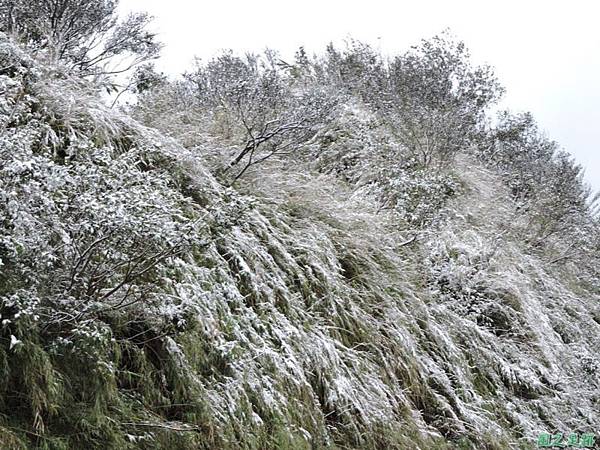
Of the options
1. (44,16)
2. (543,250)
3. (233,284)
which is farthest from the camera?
(543,250)

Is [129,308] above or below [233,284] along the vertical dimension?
below

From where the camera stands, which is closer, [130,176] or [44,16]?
[130,176]

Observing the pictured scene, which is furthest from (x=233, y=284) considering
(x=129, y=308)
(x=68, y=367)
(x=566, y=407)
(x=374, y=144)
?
(x=374, y=144)

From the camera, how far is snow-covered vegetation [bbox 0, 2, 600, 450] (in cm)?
212

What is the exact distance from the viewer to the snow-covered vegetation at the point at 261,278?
2121mm

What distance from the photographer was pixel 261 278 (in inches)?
138

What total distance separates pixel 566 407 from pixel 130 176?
4.12 meters

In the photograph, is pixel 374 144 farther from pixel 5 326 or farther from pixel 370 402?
pixel 5 326

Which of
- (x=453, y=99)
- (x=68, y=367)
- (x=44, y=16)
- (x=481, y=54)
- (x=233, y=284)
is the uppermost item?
(x=481, y=54)

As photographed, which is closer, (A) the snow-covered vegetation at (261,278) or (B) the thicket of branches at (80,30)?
(A) the snow-covered vegetation at (261,278)

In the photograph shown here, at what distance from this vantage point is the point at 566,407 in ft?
16.0

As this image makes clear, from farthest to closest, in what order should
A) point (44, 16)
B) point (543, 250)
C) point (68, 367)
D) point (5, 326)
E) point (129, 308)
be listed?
point (543, 250), point (44, 16), point (129, 308), point (68, 367), point (5, 326)

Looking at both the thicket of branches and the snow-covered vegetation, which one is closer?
the snow-covered vegetation

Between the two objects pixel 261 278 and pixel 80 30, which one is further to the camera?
pixel 80 30
